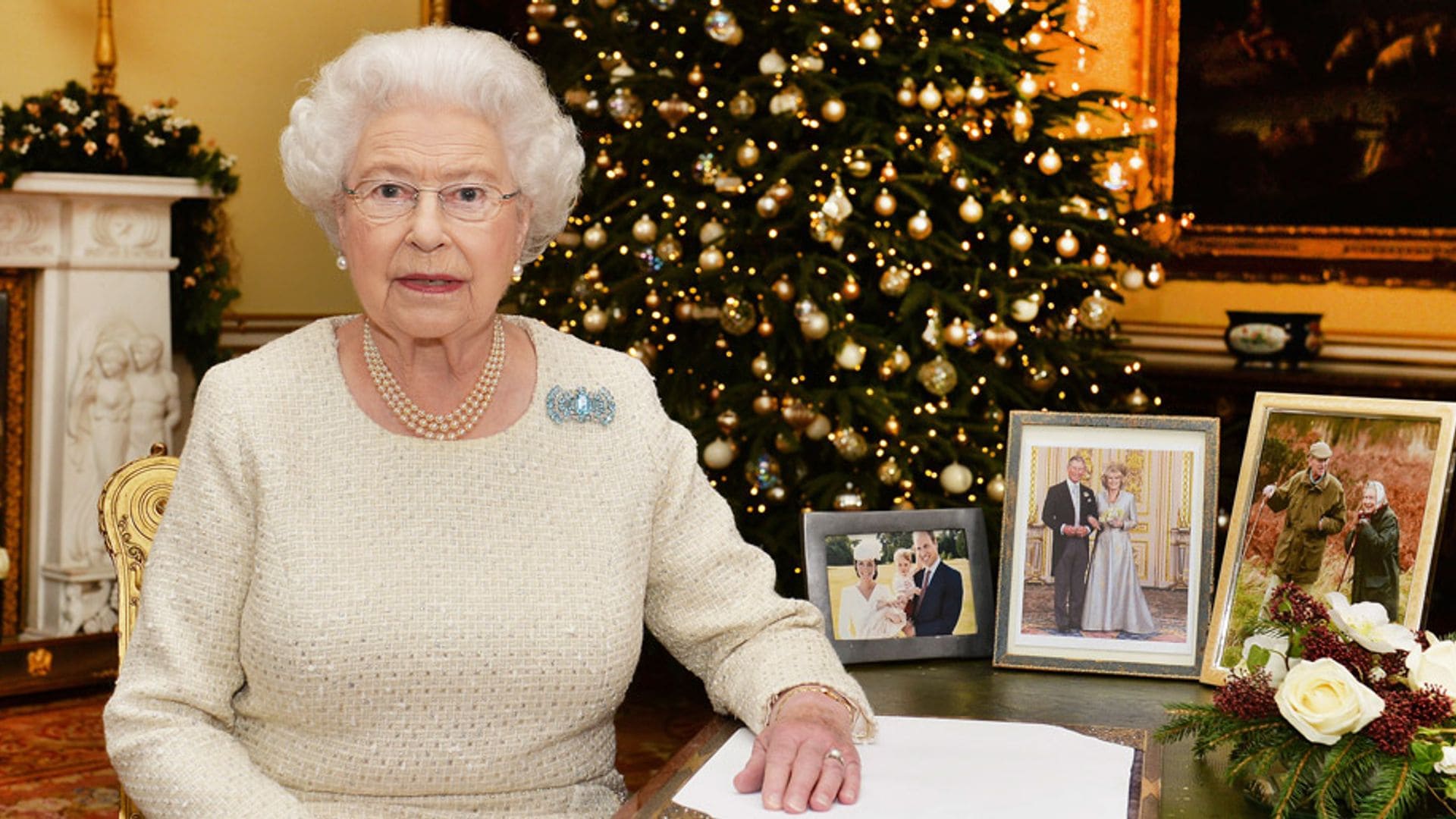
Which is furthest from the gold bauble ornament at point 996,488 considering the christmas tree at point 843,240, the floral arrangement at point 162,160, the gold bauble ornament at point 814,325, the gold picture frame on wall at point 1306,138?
the floral arrangement at point 162,160

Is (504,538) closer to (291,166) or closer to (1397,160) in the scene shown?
(291,166)

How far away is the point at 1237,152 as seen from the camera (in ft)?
21.6

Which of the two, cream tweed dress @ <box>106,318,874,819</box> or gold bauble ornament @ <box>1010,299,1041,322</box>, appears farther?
gold bauble ornament @ <box>1010,299,1041,322</box>

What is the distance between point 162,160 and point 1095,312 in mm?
3485

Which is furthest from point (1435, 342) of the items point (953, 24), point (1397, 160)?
point (953, 24)

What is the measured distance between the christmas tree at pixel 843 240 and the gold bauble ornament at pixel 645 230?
0.05 feet

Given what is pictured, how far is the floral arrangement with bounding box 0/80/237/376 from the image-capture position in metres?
5.69

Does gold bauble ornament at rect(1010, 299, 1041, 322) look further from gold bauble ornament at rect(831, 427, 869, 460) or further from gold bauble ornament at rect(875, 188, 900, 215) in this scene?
gold bauble ornament at rect(831, 427, 869, 460)

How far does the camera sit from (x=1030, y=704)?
2061 millimetres

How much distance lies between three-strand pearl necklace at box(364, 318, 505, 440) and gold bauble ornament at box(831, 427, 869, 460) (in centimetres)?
231

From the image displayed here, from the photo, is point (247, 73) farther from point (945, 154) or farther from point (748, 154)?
point (945, 154)

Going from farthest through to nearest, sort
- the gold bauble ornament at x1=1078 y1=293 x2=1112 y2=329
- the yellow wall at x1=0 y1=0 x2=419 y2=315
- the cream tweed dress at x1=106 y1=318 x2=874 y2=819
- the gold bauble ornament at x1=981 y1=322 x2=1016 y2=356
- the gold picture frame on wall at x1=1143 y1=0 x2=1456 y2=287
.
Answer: the yellow wall at x1=0 y1=0 x2=419 y2=315, the gold picture frame on wall at x1=1143 y1=0 x2=1456 y2=287, the gold bauble ornament at x1=1078 y1=293 x2=1112 y2=329, the gold bauble ornament at x1=981 y1=322 x2=1016 y2=356, the cream tweed dress at x1=106 y1=318 x2=874 y2=819

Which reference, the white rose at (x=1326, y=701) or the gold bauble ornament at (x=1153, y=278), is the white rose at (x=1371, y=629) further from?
the gold bauble ornament at (x=1153, y=278)

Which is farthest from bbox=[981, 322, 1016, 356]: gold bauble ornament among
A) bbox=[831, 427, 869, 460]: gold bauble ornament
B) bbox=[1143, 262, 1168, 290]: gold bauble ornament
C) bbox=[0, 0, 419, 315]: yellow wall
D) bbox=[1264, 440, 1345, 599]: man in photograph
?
bbox=[0, 0, 419, 315]: yellow wall
